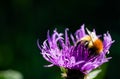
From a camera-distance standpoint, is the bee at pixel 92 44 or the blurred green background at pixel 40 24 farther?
the blurred green background at pixel 40 24

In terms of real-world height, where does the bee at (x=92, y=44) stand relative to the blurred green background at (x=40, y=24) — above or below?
below

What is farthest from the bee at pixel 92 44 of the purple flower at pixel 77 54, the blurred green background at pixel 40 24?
the blurred green background at pixel 40 24

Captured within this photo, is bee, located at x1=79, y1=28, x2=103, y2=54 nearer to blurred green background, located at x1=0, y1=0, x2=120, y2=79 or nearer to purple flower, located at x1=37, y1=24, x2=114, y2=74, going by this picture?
purple flower, located at x1=37, y1=24, x2=114, y2=74

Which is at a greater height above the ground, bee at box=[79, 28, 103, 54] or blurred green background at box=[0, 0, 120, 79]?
blurred green background at box=[0, 0, 120, 79]

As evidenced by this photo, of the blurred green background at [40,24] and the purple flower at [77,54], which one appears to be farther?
the blurred green background at [40,24]

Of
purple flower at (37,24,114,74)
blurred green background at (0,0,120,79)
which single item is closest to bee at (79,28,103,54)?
purple flower at (37,24,114,74)

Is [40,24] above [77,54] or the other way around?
above

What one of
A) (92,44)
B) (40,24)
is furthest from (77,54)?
(40,24)

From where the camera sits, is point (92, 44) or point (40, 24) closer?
point (92, 44)

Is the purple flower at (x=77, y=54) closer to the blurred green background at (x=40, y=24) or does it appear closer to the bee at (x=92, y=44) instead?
the bee at (x=92, y=44)

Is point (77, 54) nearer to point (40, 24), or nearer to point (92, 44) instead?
point (92, 44)
